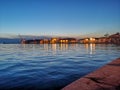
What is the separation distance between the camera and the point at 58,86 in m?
7.95

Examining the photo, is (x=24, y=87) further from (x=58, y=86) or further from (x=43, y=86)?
(x=58, y=86)

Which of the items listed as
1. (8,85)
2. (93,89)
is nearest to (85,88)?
(93,89)

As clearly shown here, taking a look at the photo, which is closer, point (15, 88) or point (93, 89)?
point (93, 89)

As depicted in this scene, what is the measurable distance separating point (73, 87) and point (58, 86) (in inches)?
114

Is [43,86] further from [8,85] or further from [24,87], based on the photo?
[8,85]

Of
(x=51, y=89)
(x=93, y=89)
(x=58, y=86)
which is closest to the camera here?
(x=93, y=89)

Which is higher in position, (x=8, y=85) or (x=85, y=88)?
(x=85, y=88)

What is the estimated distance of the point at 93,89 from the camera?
4.94 m

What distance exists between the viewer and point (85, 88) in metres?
5.05

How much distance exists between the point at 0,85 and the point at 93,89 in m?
5.02

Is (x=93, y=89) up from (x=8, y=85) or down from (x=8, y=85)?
up

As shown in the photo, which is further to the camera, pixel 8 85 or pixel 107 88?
pixel 8 85

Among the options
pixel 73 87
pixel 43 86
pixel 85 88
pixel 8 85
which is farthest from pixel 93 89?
pixel 8 85

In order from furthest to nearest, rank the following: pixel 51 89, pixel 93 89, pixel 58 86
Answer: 1. pixel 58 86
2. pixel 51 89
3. pixel 93 89
